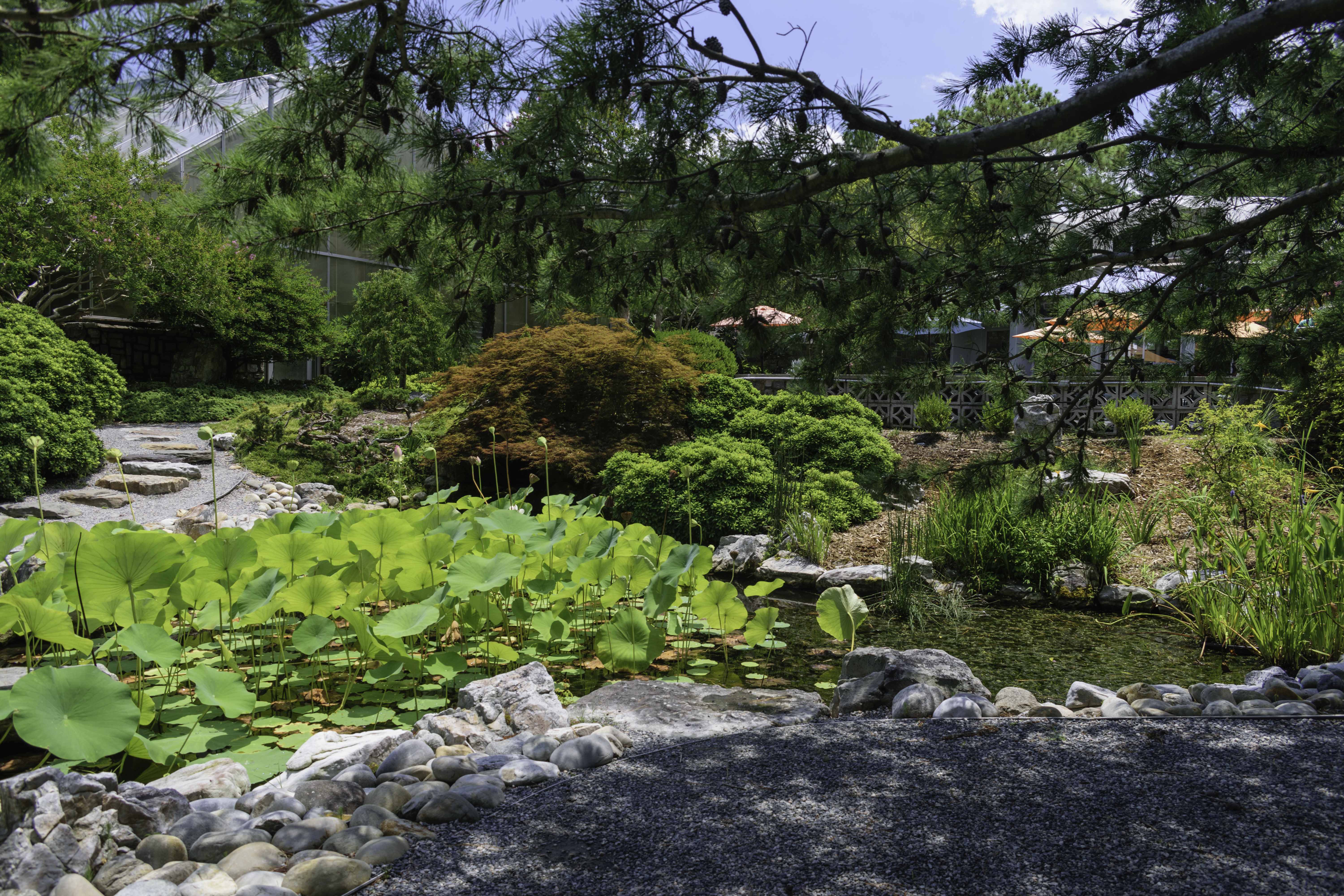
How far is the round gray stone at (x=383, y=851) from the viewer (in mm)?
1732

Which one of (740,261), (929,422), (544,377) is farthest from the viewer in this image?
(929,422)

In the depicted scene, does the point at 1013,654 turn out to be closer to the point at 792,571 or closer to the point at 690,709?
the point at 792,571

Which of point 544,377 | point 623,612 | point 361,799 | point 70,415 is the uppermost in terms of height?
point 544,377

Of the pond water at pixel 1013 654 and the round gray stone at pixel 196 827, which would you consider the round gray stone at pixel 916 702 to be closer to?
the pond water at pixel 1013 654

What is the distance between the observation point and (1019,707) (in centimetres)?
286

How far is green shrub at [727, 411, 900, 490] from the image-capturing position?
24.9 ft

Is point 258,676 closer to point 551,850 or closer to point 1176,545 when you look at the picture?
point 551,850

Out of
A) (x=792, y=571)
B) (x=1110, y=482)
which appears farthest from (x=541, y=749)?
(x=1110, y=482)

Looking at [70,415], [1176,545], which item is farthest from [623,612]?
[70,415]

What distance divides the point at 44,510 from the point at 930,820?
23.5ft

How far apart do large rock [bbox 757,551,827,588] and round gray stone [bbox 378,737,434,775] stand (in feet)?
11.9

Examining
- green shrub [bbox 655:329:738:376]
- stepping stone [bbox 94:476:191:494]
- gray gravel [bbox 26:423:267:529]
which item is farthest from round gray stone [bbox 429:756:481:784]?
green shrub [bbox 655:329:738:376]

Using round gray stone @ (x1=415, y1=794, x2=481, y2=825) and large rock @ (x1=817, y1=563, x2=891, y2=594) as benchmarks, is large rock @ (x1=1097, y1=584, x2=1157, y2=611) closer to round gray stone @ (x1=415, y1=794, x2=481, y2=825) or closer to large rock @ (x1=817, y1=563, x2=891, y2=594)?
large rock @ (x1=817, y1=563, x2=891, y2=594)

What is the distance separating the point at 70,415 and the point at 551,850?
7.49 metres
